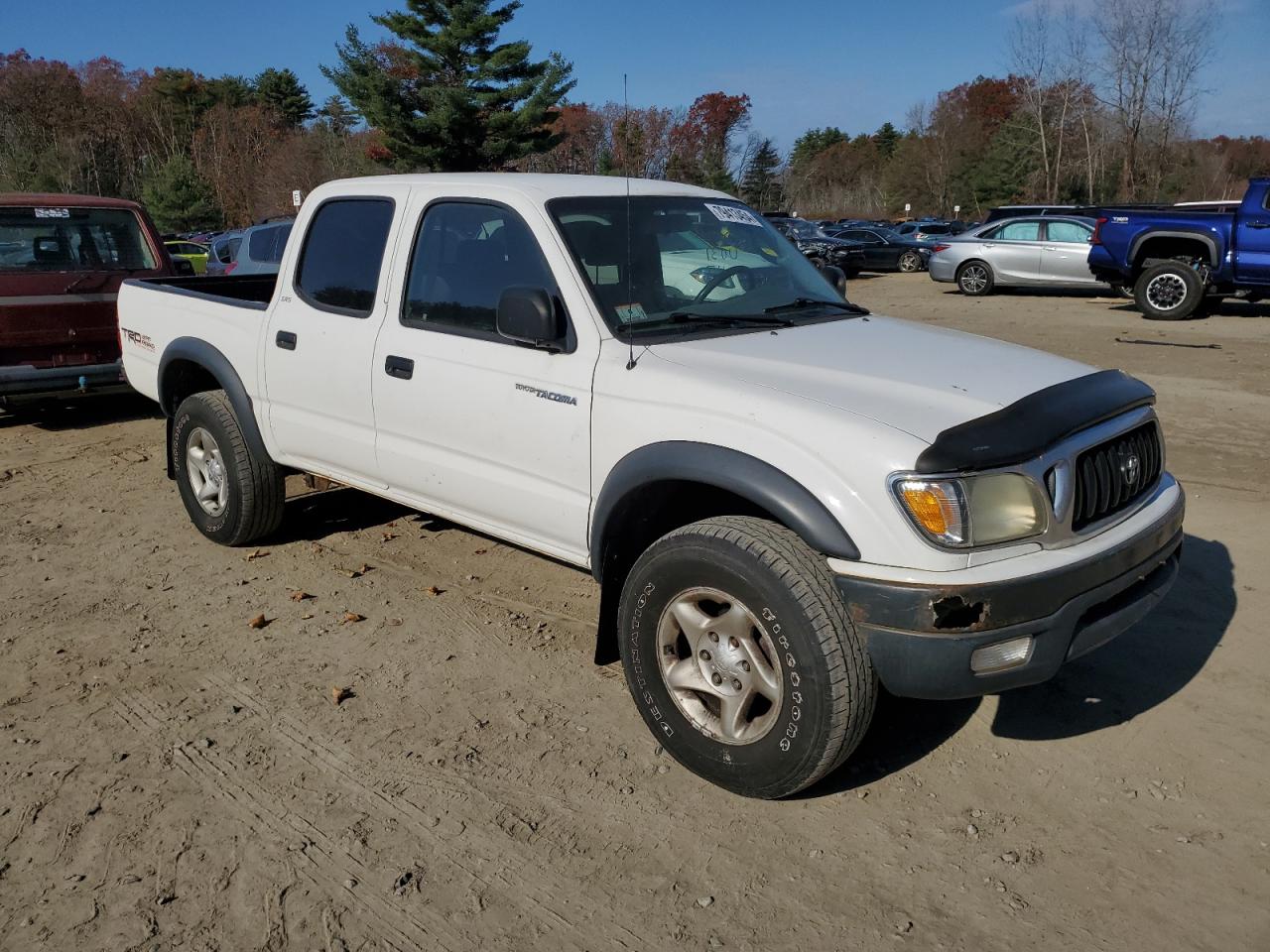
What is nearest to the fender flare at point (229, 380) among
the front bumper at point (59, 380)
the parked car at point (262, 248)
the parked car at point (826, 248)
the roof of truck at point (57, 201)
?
the front bumper at point (59, 380)

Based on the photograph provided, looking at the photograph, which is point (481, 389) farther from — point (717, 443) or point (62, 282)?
point (62, 282)

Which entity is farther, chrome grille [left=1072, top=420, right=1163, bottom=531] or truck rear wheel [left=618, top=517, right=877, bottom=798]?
chrome grille [left=1072, top=420, right=1163, bottom=531]

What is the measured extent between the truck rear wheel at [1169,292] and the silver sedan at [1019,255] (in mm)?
3029

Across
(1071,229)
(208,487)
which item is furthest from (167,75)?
(208,487)

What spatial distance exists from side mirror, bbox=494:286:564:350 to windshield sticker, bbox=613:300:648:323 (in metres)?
0.24

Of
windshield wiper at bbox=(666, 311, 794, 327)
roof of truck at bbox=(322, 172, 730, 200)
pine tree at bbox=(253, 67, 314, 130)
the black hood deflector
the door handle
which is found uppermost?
pine tree at bbox=(253, 67, 314, 130)

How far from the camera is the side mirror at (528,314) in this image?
349cm

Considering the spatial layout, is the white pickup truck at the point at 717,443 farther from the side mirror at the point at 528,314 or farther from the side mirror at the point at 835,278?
the side mirror at the point at 835,278

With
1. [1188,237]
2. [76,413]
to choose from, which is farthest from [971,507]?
[1188,237]

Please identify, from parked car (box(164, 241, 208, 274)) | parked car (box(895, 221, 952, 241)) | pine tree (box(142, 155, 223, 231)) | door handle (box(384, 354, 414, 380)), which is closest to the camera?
door handle (box(384, 354, 414, 380))

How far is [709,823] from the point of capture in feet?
10.2

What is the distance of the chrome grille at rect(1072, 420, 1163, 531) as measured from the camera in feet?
9.92

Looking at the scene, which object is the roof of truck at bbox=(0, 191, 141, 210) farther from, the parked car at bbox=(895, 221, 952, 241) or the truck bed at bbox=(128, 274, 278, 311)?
the parked car at bbox=(895, 221, 952, 241)

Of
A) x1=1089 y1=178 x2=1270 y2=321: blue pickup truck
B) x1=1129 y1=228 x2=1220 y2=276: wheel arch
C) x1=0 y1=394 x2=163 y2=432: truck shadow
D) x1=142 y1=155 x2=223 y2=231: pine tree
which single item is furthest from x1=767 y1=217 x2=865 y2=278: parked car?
x1=142 y1=155 x2=223 y2=231: pine tree
